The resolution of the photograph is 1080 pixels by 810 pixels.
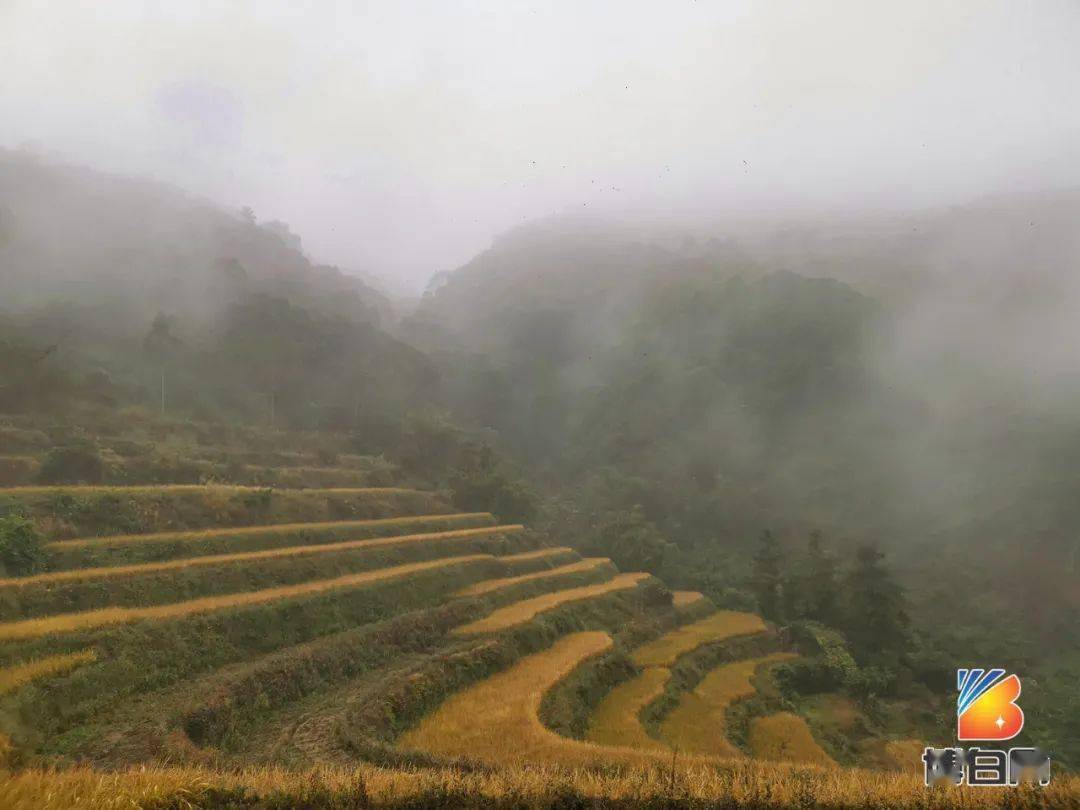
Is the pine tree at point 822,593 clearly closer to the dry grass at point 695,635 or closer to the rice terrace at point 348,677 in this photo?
the dry grass at point 695,635

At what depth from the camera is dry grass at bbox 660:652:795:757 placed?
16391mm

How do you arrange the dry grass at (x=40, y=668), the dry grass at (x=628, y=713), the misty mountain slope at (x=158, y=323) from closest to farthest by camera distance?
the dry grass at (x=40, y=668), the dry grass at (x=628, y=713), the misty mountain slope at (x=158, y=323)

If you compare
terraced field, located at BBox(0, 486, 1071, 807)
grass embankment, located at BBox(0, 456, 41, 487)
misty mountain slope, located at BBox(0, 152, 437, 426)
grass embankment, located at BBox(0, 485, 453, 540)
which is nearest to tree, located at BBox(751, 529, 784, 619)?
terraced field, located at BBox(0, 486, 1071, 807)

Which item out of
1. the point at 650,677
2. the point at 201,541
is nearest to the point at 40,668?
the point at 201,541

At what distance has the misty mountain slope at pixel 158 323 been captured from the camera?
145ft

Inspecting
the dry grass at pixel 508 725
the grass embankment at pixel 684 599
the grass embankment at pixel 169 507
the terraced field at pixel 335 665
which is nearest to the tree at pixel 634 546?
the grass embankment at pixel 684 599

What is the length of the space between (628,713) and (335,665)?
8058 millimetres

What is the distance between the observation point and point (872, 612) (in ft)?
98.9

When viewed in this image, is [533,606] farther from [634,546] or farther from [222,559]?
[634,546]

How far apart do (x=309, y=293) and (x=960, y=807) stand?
75807 millimetres

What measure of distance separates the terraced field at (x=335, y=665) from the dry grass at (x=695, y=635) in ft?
0.63

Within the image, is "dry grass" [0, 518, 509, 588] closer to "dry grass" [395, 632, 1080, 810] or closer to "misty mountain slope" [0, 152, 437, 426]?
"dry grass" [395, 632, 1080, 810]

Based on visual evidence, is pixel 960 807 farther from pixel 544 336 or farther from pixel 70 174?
pixel 70 174

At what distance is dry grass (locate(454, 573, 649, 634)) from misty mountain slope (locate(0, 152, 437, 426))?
1074 inches
